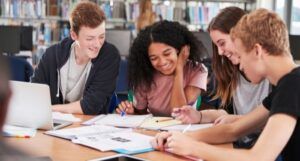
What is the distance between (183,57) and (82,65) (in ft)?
1.84

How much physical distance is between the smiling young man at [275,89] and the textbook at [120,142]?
0.12 meters

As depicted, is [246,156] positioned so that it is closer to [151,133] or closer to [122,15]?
[151,133]

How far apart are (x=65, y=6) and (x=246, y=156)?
5.53m

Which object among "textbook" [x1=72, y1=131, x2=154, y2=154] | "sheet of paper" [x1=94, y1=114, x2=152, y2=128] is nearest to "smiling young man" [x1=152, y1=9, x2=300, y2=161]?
"textbook" [x1=72, y1=131, x2=154, y2=154]

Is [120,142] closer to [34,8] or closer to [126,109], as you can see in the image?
[126,109]

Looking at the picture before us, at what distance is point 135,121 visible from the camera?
1763 mm

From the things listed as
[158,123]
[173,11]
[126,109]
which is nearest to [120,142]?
[158,123]

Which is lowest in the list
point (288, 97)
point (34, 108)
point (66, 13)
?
Result: point (34, 108)

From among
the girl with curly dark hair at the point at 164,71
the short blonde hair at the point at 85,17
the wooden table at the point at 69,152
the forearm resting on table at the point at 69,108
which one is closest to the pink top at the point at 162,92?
the girl with curly dark hair at the point at 164,71

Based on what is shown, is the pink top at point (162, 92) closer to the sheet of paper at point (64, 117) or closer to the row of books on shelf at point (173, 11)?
the sheet of paper at point (64, 117)

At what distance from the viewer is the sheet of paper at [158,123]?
5.45 ft

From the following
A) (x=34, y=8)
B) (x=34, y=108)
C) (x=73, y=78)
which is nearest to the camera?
(x=34, y=108)

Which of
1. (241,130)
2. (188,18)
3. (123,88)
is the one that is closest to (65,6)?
(188,18)

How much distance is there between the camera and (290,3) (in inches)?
236
